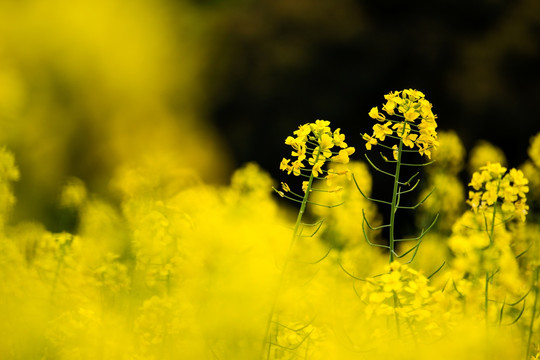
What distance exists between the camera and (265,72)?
19.6 ft

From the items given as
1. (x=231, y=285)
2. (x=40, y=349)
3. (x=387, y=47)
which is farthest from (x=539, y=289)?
(x=387, y=47)

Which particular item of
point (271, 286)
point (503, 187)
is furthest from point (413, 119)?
point (271, 286)

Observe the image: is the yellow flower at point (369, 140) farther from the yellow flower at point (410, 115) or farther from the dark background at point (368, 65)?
the dark background at point (368, 65)

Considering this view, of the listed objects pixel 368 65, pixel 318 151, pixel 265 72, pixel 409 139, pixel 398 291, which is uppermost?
pixel 368 65

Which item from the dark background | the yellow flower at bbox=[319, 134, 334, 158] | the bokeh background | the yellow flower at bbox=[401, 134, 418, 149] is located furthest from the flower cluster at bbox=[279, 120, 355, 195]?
the dark background

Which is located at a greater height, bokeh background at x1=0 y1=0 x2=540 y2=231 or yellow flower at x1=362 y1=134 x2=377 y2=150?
bokeh background at x1=0 y1=0 x2=540 y2=231

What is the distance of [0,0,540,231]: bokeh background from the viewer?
5.21 metres

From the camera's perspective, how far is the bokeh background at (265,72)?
521cm

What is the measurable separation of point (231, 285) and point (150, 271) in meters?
0.36

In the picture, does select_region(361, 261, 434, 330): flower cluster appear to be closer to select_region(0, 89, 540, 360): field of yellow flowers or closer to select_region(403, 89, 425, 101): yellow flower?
select_region(0, 89, 540, 360): field of yellow flowers

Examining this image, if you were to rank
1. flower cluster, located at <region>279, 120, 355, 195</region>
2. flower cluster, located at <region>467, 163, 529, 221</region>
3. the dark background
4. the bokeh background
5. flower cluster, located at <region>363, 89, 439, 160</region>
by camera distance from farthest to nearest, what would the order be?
the dark background, the bokeh background, flower cluster, located at <region>467, 163, 529, 221</region>, flower cluster, located at <region>363, 89, 439, 160</region>, flower cluster, located at <region>279, 120, 355, 195</region>

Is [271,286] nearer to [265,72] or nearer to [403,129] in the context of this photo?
[403,129]

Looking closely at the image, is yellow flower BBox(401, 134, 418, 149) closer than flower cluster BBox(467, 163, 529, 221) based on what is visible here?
Yes

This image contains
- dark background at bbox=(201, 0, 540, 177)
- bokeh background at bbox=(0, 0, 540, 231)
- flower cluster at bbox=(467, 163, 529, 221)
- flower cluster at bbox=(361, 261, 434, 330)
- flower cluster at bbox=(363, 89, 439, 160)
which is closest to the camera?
flower cluster at bbox=(361, 261, 434, 330)
